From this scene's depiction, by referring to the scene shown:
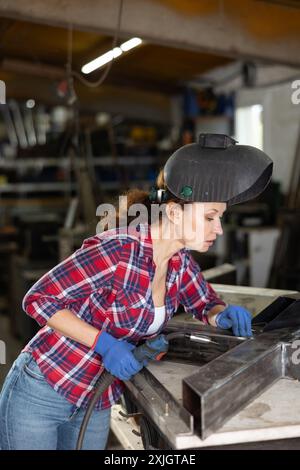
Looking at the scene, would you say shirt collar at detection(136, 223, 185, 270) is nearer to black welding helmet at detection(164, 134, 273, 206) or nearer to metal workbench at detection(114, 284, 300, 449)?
black welding helmet at detection(164, 134, 273, 206)

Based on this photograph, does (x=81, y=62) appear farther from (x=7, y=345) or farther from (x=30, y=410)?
(x=30, y=410)

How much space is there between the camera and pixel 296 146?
5086 mm

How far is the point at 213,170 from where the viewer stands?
1257 millimetres

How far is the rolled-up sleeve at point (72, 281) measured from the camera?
127 centimetres

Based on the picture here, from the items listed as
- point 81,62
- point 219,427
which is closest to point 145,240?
point 219,427

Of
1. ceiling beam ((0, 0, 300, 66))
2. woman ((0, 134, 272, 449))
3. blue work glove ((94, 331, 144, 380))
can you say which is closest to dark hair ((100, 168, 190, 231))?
woman ((0, 134, 272, 449))

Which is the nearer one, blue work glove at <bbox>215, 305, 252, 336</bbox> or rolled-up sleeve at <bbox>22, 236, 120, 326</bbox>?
rolled-up sleeve at <bbox>22, 236, 120, 326</bbox>

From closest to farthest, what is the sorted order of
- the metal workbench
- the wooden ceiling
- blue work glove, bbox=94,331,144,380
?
the metal workbench, blue work glove, bbox=94,331,144,380, the wooden ceiling

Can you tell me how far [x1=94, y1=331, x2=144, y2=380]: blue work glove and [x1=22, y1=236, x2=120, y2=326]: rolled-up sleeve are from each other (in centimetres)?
11

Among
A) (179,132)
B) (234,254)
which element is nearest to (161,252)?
(234,254)

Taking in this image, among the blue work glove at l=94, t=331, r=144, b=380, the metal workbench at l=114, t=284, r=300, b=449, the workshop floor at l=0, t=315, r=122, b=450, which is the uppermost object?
the blue work glove at l=94, t=331, r=144, b=380

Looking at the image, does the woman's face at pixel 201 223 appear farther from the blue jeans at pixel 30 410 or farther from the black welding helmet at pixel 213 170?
the blue jeans at pixel 30 410

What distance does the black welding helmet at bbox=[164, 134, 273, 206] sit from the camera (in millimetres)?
1261
